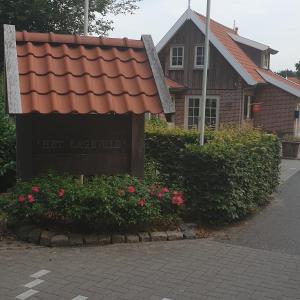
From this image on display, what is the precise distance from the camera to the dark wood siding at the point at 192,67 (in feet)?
77.8

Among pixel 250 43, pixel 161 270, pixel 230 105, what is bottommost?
pixel 161 270

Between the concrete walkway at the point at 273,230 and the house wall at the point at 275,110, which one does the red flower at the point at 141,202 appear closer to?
the concrete walkway at the point at 273,230

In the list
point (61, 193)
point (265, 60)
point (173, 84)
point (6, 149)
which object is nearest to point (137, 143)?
point (61, 193)

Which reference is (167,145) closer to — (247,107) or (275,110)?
(247,107)

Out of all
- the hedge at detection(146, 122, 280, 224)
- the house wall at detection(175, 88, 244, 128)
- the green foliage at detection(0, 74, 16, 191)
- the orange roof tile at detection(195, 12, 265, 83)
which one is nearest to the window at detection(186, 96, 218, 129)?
the house wall at detection(175, 88, 244, 128)

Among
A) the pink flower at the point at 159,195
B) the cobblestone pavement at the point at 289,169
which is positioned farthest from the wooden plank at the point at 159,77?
the cobblestone pavement at the point at 289,169

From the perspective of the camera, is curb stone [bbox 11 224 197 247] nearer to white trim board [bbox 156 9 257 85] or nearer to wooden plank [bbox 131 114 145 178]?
wooden plank [bbox 131 114 145 178]

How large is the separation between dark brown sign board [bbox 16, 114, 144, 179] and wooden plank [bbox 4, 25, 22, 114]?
0.53 m

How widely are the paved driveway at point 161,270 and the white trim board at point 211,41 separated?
670 inches

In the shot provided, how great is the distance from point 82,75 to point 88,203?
1.68 metres

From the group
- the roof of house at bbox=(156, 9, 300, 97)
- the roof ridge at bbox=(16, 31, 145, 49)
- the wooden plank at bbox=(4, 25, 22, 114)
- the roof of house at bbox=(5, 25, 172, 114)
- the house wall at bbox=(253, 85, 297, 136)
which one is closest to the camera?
the wooden plank at bbox=(4, 25, 22, 114)

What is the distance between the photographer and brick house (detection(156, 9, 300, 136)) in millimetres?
23625

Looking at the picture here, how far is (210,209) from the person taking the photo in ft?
23.4

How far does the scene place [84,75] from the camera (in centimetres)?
627
